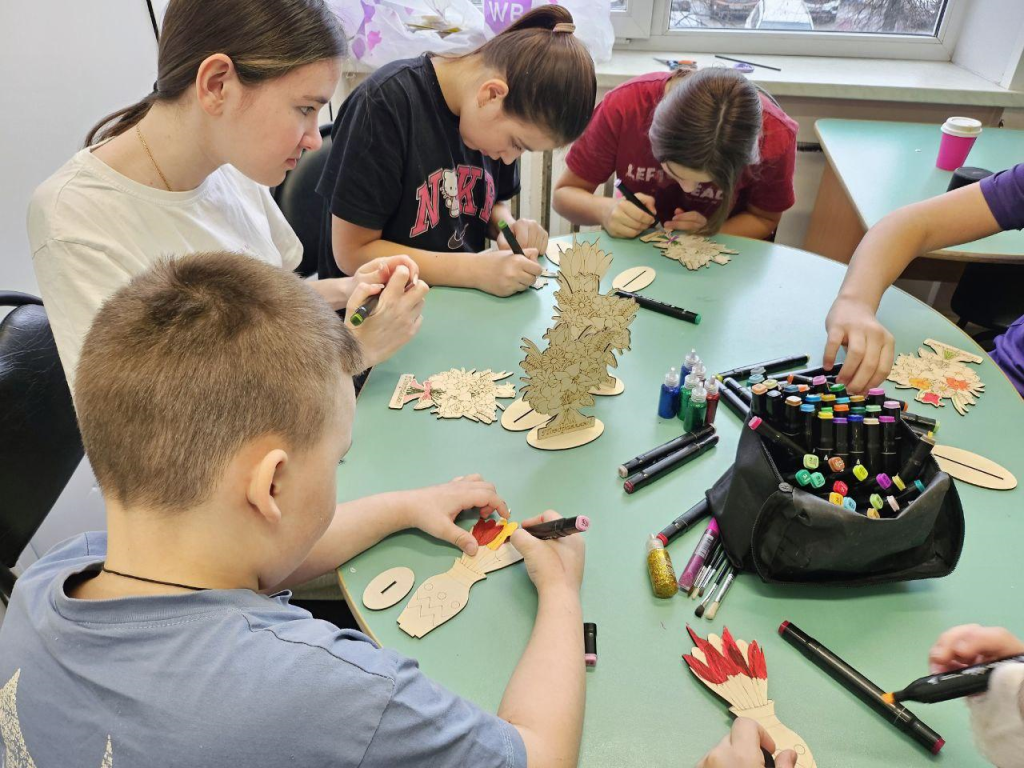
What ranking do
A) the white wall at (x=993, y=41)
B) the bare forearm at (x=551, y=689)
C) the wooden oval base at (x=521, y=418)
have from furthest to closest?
1. the white wall at (x=993, y=41)
2. the wooden oval base at (x=521, y=418)
3. the bare forearm at (x=551, y=689)

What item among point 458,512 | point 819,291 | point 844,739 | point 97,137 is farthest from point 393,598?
point 819,291

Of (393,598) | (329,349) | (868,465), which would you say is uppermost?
(329,349)

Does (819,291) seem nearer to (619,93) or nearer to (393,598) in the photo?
(619,93)

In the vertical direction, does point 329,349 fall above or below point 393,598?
above

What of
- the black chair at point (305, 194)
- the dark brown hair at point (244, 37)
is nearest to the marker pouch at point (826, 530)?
the dark brown hair at point (244, 37)

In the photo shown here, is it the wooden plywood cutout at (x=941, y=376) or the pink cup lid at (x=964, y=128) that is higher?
the pink cup lid at (x=964, y=128)

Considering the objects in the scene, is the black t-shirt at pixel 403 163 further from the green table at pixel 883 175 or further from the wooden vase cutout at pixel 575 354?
the green table at pixel 883 175

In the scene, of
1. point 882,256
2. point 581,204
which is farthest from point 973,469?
point 581,204

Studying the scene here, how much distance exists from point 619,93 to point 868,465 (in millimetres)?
1412

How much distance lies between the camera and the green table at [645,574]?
0.69 metres

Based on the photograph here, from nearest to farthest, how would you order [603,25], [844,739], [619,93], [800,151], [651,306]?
[844,739] → [651,306] → [619,93] → [603,25] → [800,151]

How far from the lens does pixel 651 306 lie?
138 cm

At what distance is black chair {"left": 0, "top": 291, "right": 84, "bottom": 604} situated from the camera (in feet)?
3.17

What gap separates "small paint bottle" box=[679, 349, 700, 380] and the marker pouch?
285mm
